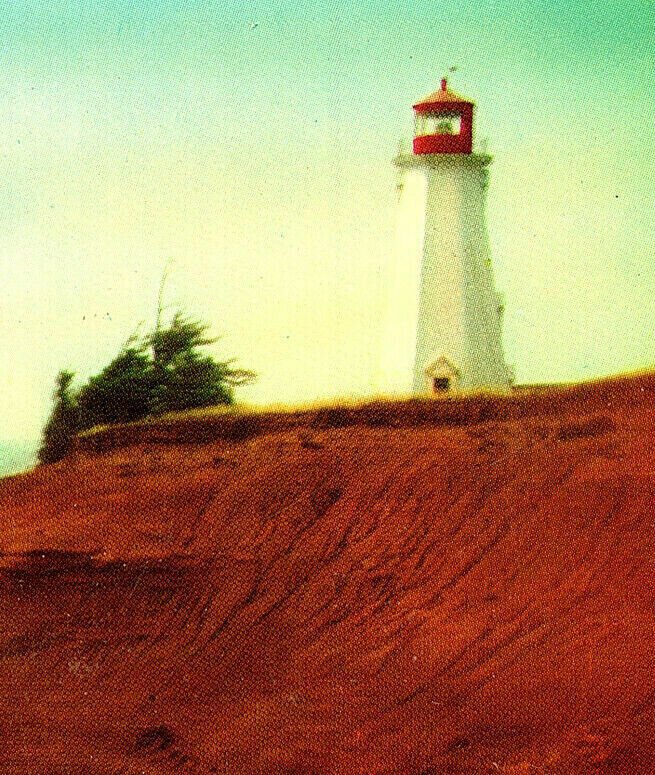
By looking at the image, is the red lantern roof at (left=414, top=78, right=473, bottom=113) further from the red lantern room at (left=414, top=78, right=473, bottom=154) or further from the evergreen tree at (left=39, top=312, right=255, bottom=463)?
the evergreen tree at (left=39, top=312, right=255, bottom=463)

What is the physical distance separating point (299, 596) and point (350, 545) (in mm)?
735

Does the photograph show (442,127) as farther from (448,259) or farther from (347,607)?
(347,607)

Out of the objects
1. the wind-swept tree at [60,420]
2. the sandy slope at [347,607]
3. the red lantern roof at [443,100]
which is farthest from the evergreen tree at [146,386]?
the red lantern roof at [443,100]

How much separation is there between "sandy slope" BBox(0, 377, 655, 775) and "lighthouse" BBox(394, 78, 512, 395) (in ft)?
31.5

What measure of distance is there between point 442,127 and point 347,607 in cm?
1461

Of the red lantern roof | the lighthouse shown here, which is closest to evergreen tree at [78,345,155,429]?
the lighthouse

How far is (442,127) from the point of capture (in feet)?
73.1

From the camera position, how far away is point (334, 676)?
344 inches

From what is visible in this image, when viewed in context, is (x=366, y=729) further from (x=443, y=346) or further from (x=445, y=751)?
(x=443, y=346)

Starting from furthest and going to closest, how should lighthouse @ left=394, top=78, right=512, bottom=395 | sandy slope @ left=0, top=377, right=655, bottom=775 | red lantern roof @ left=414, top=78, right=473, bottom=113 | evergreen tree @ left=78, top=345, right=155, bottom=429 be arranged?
lighthouse @ left=394, top=78, right=512, bottom=395
red lantern roof @ left=414, top=78, right=473, bottom=113
evergreen tree @ left=78, top=345, right=155, bottom=429
sandy slope @ left=0, top=377, right=655, bottom=775

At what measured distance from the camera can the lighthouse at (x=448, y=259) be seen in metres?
22.0

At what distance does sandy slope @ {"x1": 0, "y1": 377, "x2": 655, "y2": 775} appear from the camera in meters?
8.12

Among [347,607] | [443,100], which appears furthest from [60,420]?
[443,100]

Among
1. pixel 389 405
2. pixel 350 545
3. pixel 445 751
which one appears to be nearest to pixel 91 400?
pixel 389 405
